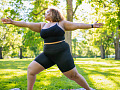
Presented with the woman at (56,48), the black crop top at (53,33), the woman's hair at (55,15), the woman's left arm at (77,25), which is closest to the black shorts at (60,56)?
the woman at (56,48)

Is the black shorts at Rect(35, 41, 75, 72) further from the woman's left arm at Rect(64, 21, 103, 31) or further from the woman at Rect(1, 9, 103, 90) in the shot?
the woman's left arm at Rect(64, 21, 103, 31)

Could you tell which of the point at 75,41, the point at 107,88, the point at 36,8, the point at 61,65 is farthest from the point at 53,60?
the point at 75,41

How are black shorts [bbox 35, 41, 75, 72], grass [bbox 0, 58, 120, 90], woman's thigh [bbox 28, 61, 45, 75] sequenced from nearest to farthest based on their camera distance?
black shorts [bbox 35, 41, 75, 72]
woman's thigh [bbox 28, 61, 45, 75]
grass [bbox 0, 58, 120, 90]

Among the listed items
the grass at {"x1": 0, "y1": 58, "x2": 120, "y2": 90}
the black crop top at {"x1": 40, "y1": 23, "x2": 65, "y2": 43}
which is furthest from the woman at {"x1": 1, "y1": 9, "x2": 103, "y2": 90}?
the grass at {"x1": 0, "y1": 58, "x2": 120, "y2": 90}

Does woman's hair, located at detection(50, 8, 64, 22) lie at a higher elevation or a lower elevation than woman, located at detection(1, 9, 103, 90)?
higher

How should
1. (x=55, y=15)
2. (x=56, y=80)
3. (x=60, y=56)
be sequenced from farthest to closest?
(x=56, y=80) < (x=55, y=15) < (x=60, y=56)

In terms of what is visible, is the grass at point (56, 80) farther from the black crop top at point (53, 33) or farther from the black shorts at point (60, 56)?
the black crop top at point (53, 33)

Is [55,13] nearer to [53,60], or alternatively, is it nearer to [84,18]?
[53,60]

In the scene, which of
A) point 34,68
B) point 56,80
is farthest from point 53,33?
point 56,80

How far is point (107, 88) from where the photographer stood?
5.04 m

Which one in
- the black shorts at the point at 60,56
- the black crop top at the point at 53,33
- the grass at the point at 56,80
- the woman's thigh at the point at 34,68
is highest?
the black crop top at the point at 53,33

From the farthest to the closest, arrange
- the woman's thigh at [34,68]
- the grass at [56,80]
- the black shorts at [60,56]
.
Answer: the grass at [56,80] → the woman's thigh at [34,68] → the black shorts at [60,56]

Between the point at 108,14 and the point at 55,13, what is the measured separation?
13.4 metres

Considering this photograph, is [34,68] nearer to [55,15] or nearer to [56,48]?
[56,48]
